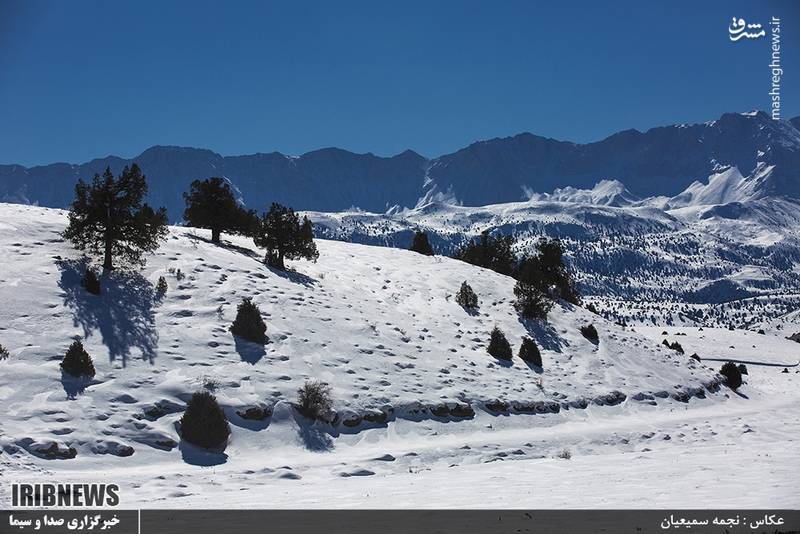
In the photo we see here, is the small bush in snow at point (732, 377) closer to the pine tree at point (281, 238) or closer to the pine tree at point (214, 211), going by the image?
the pine tree at point (281, 238)

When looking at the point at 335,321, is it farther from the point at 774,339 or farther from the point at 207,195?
the point at 774,339

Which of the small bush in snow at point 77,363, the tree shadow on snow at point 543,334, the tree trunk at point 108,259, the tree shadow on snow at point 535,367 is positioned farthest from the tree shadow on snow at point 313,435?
the tree shadow on snow at point 543,334

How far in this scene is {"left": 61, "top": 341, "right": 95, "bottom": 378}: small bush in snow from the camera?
22.0 m

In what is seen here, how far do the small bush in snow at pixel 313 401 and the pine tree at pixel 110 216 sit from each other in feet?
40.2

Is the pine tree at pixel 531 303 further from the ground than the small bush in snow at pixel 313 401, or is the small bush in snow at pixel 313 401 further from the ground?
the pine tree at pixel 531 303

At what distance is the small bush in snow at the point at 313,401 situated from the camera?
79.4ft

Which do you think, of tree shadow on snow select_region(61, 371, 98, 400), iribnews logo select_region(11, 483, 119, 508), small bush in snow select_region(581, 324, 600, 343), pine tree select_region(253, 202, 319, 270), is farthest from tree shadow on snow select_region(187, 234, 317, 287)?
Answer: iribnews logo select_region(11, 483, 119, 508)

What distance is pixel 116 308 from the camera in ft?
88.4

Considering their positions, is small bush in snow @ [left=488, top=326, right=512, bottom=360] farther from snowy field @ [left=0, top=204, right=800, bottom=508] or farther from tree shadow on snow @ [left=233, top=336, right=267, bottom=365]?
tree shadow on snow @ [left=233, top=336, right=267, bottom=365]

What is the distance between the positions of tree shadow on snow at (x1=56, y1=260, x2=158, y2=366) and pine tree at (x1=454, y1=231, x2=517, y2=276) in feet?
113

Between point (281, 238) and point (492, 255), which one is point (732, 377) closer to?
point (492, 255)

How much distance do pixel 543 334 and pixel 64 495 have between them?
29783mm
